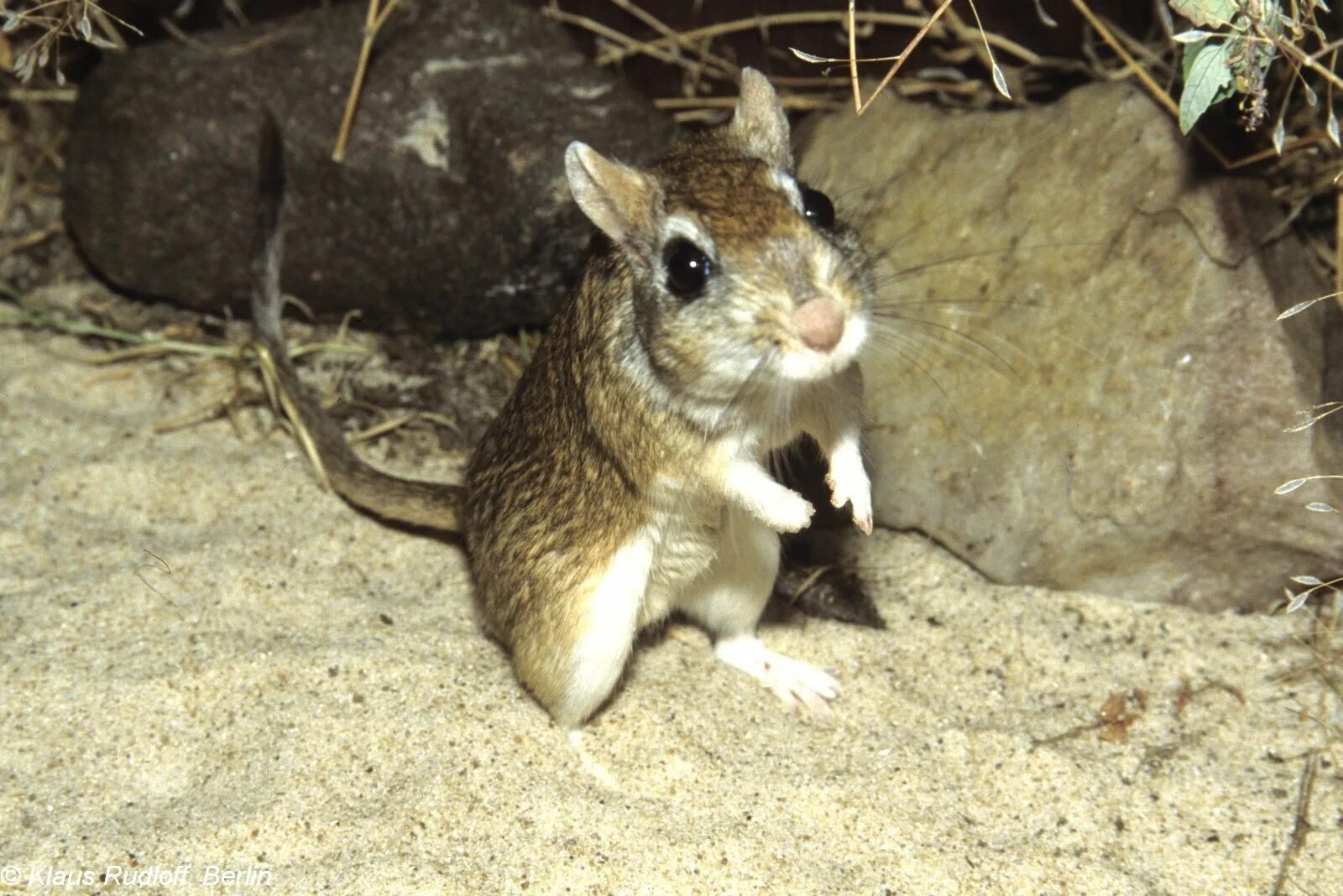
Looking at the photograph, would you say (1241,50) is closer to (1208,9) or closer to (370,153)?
(1208,9)

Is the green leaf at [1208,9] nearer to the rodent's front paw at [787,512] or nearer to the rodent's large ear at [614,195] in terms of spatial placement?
the rodent's large ear at [614,195]

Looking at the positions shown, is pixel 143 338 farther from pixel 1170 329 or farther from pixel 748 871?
pixel 1170 329

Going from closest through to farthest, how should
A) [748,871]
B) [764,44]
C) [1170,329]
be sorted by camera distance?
[748,871]
[1170,329]
[764,44]

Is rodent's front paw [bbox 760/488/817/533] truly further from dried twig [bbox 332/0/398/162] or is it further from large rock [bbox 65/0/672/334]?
dried twig [bbox 332/0/398/162]

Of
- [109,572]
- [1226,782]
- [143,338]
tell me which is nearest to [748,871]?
[1226,782]

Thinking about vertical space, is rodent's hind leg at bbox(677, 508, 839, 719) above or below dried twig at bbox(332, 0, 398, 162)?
below

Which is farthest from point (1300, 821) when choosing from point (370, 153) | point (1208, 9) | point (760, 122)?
point (370, 153)

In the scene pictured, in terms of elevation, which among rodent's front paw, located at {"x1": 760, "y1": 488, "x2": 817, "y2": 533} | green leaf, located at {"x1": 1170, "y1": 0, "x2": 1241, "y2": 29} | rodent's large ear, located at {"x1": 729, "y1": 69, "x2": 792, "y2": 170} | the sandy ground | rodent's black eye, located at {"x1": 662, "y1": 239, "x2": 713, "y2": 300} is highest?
green leaf, located at {"x1": 1170, "y1": 0, "x2": 1241, "y2": 29}

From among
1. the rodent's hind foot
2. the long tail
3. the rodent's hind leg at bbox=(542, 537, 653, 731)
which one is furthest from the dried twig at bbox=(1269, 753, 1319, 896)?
the long tail
